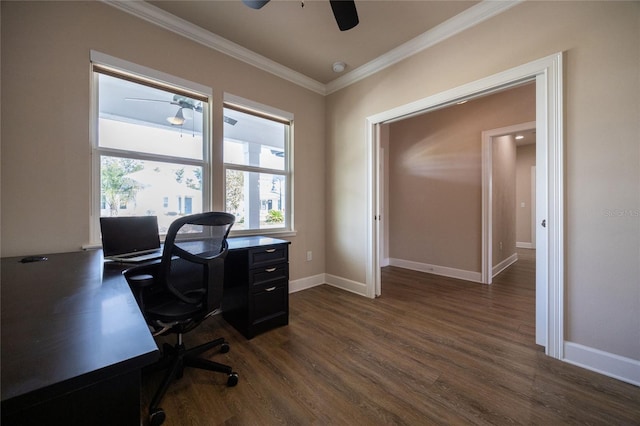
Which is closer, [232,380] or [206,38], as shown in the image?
[232,380]

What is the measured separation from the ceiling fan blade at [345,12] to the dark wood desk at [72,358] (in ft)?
6.49

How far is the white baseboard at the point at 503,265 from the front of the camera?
389 centimetres

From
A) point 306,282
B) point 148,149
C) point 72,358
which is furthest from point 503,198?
point 72,358

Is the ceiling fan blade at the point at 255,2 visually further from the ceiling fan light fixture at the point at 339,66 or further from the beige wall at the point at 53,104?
the ceiling fan light fixture at the point at 339,66

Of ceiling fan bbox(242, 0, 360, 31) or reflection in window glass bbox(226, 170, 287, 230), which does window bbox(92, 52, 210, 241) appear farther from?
ceiling fan bbox(242, 0, 360, 31)

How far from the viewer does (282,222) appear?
10.5 feet

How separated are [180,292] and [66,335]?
0.97 metres

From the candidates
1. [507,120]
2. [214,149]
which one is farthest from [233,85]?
[507,120]

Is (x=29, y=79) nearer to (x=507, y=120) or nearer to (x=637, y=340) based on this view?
(x=637, y=340)

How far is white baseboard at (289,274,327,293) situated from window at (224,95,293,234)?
2.38 feet

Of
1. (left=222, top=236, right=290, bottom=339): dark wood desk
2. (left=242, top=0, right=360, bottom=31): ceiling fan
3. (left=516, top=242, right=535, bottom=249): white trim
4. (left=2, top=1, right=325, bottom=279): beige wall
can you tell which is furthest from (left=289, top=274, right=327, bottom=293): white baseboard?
(left=516, top=242, right=535, bottom=249): white trim

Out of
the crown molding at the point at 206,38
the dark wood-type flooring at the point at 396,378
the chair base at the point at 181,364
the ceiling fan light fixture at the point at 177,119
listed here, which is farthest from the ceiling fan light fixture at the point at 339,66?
the chair base at the point at 181,364

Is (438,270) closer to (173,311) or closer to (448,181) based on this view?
(448,181)

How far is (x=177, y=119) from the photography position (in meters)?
2.37
